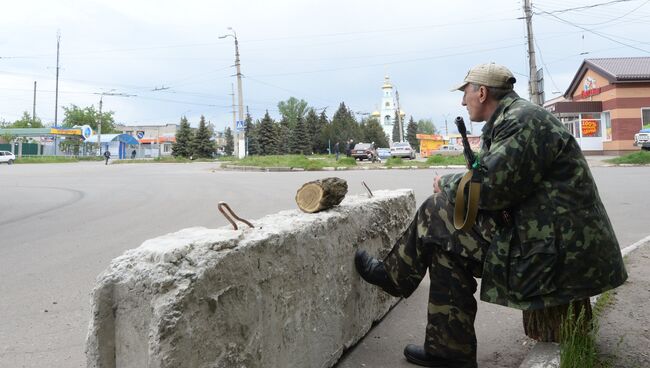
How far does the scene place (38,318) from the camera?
3.70m

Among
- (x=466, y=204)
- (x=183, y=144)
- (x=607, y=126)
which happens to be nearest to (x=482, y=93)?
(x=466, y=204)

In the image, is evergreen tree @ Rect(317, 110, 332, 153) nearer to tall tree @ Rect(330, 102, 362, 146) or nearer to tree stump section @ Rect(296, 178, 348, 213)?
tall tree @ Rect(330, 102, 362, 146)

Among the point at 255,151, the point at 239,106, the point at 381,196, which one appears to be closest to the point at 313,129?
the point at 255,151

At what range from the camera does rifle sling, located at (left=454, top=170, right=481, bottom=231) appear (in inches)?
92.1

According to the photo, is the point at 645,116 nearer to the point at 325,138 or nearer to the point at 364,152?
the point at 364,152

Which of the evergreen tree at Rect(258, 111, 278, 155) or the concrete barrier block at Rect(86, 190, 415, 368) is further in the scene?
the evergreen tree at Rect(258, 111, 278, 155)

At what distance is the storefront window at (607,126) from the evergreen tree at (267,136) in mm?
39261

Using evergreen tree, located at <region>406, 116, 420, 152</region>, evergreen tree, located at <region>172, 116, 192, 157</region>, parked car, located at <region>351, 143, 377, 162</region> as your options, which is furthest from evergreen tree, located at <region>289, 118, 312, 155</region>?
evergreen tree, located at <region>406, 116, 420, 152</region>

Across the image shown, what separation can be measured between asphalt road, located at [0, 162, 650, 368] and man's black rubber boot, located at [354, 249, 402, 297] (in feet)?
1.43

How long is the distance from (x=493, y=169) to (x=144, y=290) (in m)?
1.56

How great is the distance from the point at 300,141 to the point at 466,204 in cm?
6580

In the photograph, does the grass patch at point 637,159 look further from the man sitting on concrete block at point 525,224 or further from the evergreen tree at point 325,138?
the evergreen tree at point 325,138

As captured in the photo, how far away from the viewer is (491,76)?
259 cm

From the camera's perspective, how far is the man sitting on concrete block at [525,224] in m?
2.27
